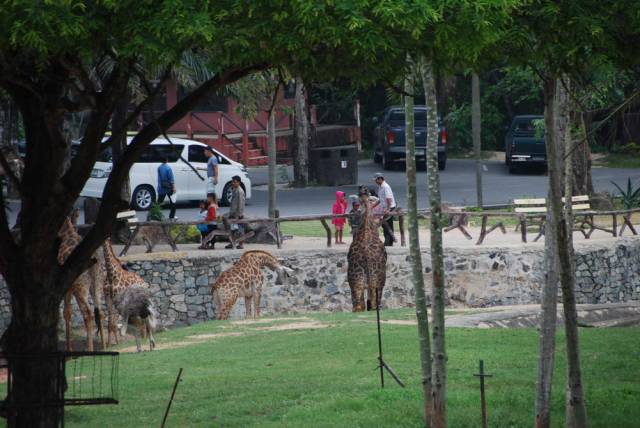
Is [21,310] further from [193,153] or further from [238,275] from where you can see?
[193,153]

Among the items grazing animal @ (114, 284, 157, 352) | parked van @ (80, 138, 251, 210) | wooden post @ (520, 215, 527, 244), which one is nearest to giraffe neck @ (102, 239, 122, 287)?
grazing animal @ (114, 284, 157, 352)

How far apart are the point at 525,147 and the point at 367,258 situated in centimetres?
1889

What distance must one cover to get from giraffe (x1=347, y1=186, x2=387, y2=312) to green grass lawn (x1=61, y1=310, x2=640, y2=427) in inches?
112

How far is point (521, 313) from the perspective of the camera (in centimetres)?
1983

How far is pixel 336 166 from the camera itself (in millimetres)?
38062

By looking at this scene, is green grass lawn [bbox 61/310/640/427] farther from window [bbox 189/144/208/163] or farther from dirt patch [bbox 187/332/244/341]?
window [bbox 189/144/208/163]

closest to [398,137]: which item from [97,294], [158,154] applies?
[158,154]

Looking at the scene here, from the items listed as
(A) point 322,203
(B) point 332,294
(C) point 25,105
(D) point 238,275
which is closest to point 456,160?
(A) point 322,203

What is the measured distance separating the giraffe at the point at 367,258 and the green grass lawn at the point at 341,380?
2846 mm

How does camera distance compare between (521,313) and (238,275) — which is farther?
(238,275)

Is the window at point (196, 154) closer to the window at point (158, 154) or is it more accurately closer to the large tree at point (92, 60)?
the window at point (158, 154)

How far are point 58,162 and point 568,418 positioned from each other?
5021 mm

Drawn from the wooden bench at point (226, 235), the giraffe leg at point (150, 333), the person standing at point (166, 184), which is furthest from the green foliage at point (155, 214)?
the giraffe leg at point (150, 333)

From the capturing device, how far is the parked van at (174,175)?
31281mm
